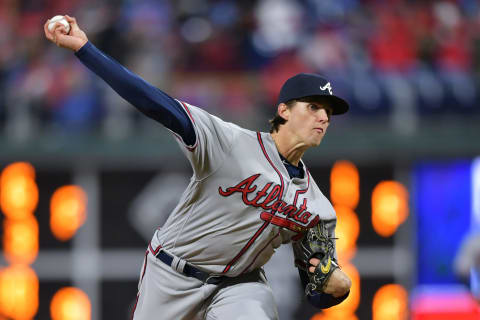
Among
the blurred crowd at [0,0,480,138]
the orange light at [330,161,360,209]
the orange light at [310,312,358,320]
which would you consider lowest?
the orange light at [310,312,358,320]

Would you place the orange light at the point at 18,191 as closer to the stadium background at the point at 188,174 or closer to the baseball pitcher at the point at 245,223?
the stadium background at the point at 188,174

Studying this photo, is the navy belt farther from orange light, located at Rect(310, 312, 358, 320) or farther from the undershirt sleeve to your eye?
orange light, located at Rect(310, 312, 358, 320)

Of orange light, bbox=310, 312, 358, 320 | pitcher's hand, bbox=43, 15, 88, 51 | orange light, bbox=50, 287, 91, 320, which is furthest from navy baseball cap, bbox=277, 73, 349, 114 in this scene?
orange light, bbox=50, 287, 91, 320

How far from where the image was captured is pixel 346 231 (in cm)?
734

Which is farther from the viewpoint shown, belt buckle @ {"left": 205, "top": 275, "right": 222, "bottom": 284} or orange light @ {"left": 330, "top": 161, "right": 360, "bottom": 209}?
orange light @ {"left": 330, "top": 161, "right": 360, "bottom": 209}

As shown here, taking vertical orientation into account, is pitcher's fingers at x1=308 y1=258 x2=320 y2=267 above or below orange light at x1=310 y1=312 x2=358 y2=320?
above

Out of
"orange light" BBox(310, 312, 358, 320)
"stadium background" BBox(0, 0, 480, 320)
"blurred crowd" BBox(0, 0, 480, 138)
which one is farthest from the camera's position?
"blurred crowd" BBox(0, 0, 480, 138)

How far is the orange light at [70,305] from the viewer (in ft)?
24.4

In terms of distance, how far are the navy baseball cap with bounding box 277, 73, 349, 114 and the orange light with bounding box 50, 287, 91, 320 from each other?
13.5 feet

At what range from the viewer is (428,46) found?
851cm

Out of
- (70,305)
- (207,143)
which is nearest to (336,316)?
(70,305)

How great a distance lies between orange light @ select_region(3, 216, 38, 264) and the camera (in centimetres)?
741

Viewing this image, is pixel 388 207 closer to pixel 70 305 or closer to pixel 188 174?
pixel 188 174

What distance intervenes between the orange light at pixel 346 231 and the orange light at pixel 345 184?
2.5 inches
